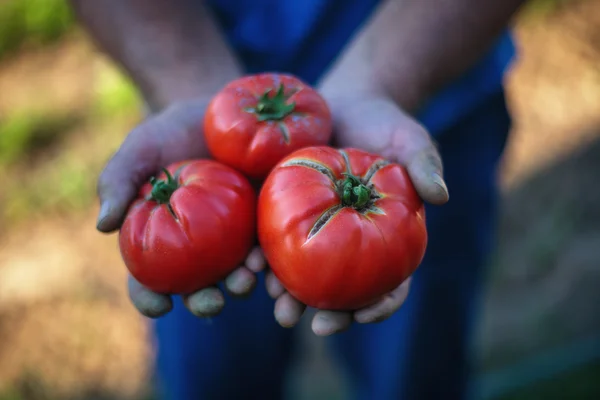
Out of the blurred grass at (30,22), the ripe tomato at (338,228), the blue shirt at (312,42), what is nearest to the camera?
the ripe tomato at (338,228)

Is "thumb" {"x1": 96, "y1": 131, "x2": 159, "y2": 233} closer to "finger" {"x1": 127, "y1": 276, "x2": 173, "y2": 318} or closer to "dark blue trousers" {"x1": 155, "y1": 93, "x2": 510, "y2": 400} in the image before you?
"finger" {"x1": 127, "y1": 276, "x2": 173, "y2": 318}

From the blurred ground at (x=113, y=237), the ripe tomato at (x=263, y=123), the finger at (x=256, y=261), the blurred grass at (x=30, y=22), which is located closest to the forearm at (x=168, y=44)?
the ripe tomato at (x=263, y=123)

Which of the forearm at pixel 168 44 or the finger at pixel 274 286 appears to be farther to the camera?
the forearm at pixel 168 44

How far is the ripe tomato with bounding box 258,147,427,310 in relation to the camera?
1429 mm

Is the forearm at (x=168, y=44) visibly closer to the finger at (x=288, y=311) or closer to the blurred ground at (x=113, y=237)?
the finger at (x=288, y=311)

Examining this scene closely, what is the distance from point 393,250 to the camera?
4.73 feet

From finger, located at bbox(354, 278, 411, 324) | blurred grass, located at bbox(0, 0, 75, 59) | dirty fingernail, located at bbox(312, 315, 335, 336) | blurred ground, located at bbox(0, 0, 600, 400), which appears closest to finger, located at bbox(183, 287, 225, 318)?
dirty fingernail, located at bbox(312, 315, 335, 336)

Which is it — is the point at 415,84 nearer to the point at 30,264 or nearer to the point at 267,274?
the point at 267,274

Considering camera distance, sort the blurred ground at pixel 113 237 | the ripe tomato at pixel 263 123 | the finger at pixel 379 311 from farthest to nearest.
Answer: the blurred ground at pixel 113 237 < the ripe tomato at pixel 263 123 < the finger at pixel 379 311

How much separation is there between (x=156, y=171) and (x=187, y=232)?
0.34m

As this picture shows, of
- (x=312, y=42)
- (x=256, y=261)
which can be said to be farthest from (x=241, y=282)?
(x=312, y=42)

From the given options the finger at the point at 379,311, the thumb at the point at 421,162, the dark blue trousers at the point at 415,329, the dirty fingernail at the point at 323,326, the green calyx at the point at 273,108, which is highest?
the thumb at the point at 421,162

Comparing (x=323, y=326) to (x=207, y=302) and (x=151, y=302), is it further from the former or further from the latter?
(x=151, y=302)

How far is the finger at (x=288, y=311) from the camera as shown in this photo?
1.54 meters
